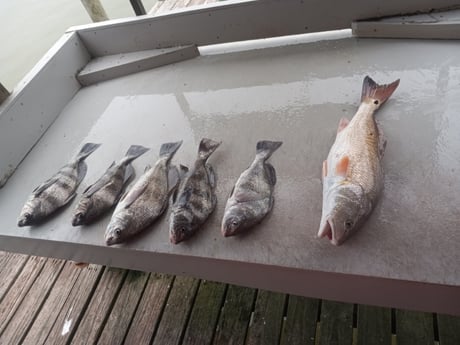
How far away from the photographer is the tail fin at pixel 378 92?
1.97 metres

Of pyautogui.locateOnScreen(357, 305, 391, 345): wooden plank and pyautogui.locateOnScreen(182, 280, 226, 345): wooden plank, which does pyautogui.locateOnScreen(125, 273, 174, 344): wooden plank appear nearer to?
pyautogui.locateOnScreen(182, 280, 226, 345): wooden plank

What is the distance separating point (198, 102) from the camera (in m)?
2.62

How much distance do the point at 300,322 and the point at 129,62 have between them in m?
2.66

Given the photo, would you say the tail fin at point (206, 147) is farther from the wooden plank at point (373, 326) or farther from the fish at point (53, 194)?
the wooden plank at point (373, 326)

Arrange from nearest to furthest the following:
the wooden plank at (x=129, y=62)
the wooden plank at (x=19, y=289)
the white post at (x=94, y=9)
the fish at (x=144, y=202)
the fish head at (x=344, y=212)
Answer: the fish head at (x=344, y=212) < the fish at (x=144, y=202) < the wooden plank at (x=19, y=289) < the wooden plank at (x=129, y=62) < the white post at (x=94, y=9)

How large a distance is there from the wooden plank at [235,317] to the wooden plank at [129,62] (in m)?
2.08

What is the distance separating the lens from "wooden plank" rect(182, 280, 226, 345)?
2275mm

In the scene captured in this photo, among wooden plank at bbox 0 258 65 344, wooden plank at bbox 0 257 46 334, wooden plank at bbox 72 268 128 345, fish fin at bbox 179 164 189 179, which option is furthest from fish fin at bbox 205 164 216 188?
wooden plank at bbox 0 257 46 334

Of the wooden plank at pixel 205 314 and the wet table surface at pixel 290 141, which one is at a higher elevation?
the wet table surface at pixel 290 141

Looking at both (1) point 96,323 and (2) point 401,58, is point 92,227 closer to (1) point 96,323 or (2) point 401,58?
(1) point 96,323

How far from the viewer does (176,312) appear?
2.44m

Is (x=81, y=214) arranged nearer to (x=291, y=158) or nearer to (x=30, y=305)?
(x=291, y=158)

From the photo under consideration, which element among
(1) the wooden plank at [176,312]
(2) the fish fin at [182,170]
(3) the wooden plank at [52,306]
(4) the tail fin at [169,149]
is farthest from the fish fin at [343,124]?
(3) the wooden plank at [52,306]

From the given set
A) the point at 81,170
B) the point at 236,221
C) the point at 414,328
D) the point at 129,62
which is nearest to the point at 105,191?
the point at 81,170
